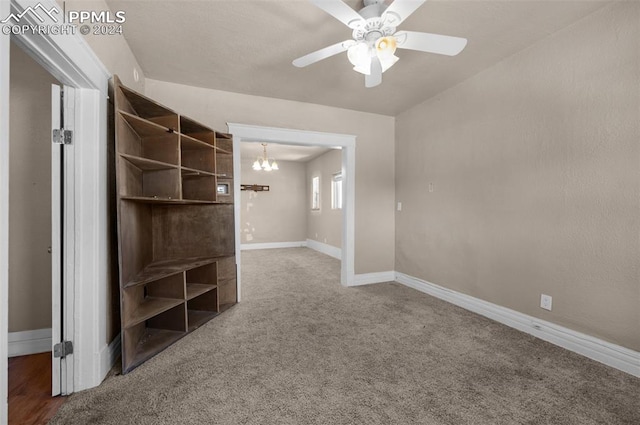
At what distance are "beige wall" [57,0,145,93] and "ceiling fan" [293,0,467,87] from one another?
1391mm

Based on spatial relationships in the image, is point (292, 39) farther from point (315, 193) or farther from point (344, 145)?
point (315, 193)

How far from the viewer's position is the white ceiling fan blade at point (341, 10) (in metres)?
1.42

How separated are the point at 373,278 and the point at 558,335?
2.18 metres

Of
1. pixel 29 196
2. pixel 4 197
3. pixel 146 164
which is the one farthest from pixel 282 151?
pixel 4 197

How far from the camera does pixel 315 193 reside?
7.52 m

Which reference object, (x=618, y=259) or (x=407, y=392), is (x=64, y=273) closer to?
(x=407, y=392)

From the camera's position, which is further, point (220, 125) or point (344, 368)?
point (220, 125)

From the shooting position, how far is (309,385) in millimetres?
1680

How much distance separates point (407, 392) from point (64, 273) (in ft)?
7.39

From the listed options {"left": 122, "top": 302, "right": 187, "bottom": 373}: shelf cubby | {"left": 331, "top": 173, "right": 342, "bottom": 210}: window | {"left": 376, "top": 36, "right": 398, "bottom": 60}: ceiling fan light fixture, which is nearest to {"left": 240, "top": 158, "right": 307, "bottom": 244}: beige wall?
{"left": 331, "top": 173, "right": 342, "bottom": 210}: window

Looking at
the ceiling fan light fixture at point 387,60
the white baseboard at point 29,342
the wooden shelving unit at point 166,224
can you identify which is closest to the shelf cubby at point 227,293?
the wooden shelving unit at point 166,224

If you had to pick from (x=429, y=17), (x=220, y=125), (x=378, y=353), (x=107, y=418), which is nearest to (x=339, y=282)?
(x=378, y=353)

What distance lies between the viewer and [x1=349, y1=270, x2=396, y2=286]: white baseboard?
393 cm

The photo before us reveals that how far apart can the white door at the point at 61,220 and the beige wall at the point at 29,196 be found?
0.69 metres
